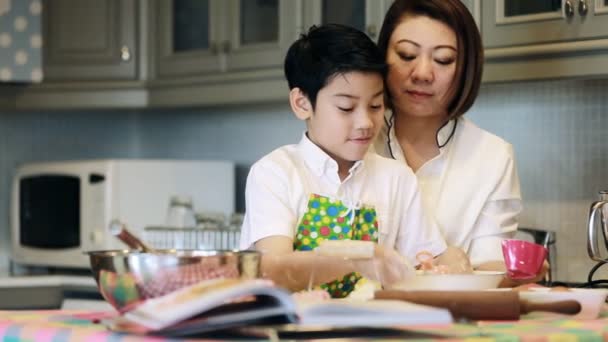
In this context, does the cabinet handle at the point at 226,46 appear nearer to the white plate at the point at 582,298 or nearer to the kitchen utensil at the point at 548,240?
the kitchen utensil at the point at 548,240

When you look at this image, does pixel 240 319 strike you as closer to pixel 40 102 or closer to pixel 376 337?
pixel 376 337

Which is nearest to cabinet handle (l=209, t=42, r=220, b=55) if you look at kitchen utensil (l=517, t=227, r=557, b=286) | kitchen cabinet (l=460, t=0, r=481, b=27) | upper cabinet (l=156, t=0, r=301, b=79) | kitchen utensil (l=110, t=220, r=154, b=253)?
upper cabinet (l=156, t=0, r=301, b=79)

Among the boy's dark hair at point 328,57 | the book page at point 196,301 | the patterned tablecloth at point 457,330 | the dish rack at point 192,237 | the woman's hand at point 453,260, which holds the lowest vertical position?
the dish rack at point 192,237

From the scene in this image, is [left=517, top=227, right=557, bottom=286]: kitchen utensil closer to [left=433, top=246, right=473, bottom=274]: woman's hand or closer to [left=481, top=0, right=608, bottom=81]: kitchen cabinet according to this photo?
[left=481, top=0, right=608, bottom=81]: kitchen cabinet

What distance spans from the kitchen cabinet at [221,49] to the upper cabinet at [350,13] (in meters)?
0.05

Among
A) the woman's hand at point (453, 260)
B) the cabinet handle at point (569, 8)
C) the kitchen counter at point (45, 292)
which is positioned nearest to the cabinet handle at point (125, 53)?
the kitchen counter at point (45, 292)

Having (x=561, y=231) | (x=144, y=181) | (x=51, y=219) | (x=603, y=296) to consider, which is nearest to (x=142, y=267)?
(x=603, y=296)

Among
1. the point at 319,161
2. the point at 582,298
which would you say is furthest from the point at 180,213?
the point at 582,298

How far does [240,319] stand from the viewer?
1.09m

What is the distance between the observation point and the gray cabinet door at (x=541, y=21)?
2.33m

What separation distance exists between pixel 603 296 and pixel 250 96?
6.19 ft

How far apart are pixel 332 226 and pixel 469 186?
1.27 ft

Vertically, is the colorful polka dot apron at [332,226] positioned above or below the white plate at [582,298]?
above

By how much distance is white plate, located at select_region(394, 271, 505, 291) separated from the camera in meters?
1.37
